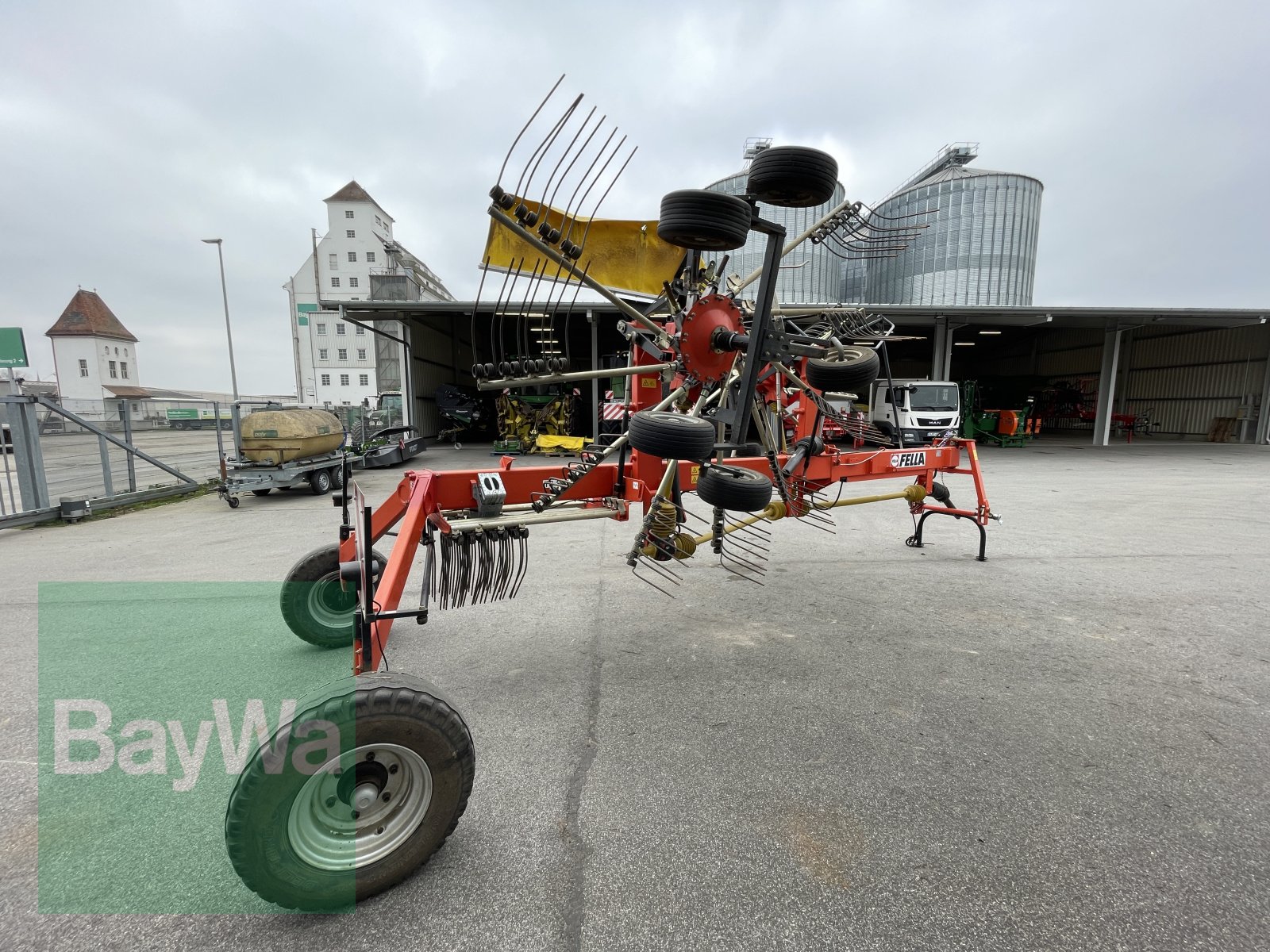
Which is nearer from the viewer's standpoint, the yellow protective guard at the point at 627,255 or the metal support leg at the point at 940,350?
the yellow protective guard at the point at 627,255

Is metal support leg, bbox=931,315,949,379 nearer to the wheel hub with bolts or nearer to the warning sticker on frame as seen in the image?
the warning sticker on frame

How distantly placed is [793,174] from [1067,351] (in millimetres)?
32268

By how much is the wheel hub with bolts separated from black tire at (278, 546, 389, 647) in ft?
6.13

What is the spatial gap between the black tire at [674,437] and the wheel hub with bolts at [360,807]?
138 centimetres

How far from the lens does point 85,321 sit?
52.1 m

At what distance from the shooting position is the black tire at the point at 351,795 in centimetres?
168

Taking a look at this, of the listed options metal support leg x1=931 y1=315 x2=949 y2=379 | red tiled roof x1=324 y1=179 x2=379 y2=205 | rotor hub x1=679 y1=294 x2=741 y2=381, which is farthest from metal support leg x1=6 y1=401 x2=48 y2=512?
red tiled roof x1=324 y1=179 x2=379 y2=205

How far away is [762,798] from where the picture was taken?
2.33 metres

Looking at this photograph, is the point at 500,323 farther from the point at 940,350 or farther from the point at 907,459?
the point at 940,350

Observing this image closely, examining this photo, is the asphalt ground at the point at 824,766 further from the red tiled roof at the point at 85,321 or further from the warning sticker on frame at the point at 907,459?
the red tiled roof at the point at 85,321

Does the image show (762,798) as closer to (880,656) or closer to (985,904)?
(985,904)

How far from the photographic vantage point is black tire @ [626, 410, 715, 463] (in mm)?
2287

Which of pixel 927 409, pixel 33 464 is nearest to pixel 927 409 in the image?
pixel 927 409

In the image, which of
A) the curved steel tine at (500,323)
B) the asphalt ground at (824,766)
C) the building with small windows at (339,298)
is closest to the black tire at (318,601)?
the asphalt ground at (824,766)
